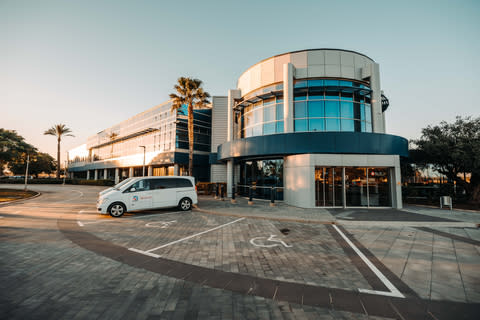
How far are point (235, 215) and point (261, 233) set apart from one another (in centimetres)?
360

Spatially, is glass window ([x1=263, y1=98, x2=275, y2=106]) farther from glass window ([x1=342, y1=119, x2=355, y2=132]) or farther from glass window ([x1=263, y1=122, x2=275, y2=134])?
glass window ([x1=342, y1=119, x2=355, y2=132])

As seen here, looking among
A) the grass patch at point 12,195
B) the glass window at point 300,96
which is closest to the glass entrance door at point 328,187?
the glass window at point 300,96

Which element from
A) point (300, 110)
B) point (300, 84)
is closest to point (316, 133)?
point (300, 110)

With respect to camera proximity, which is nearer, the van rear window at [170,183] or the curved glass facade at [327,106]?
the van rear window at [170,183]

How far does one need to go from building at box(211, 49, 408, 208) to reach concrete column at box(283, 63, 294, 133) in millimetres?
80

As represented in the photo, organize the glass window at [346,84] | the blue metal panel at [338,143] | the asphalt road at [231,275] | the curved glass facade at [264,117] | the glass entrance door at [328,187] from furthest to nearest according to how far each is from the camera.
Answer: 1. the curved glass facade at [264,117]
2. the glass window at [346,84]
3. the blue metal panel at [338,143]
4. the glass entrance door at [328,187]
5. the asphalt road at [231,275]

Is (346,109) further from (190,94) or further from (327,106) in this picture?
(190,94)

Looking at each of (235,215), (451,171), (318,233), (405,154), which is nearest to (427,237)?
(318,233)

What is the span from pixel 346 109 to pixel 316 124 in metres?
2.85

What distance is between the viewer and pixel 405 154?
1480 centimetres

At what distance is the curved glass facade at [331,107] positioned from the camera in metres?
16.2

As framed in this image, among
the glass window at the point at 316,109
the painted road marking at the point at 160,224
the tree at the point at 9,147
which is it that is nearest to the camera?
the painted road marking at the point at 160,224

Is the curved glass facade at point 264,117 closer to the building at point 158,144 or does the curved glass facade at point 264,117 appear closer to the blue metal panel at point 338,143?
the blue metal panel at point 338,143

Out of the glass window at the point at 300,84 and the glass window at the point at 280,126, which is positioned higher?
the glass window at the point at 300,84
